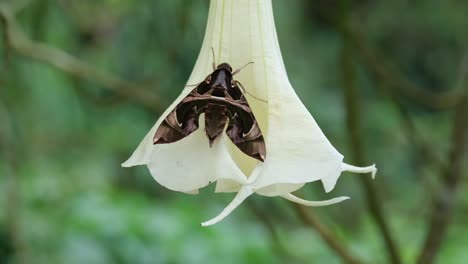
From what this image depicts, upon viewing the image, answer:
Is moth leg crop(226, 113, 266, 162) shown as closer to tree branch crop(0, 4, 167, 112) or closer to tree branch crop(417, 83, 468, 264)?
tree branch crop(417, 83, 468, 264)

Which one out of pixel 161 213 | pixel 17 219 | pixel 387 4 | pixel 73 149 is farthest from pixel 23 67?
pixel 387 4

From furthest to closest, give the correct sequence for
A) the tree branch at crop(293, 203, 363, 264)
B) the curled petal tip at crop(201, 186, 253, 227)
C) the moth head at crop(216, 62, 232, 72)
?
the tree branch at crop(293, 203, 363, 264), the moth head at crop(216, 62, 232, 72), the curled petal tip at crop(201, 186, 253, 227)

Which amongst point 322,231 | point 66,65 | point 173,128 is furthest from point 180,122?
point 66,65

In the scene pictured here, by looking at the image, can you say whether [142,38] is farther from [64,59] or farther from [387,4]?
[387,4]

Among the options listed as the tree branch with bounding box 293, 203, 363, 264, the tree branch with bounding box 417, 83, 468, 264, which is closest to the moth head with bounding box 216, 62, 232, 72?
the tree branch with bounding box 293, 203, 363, 264

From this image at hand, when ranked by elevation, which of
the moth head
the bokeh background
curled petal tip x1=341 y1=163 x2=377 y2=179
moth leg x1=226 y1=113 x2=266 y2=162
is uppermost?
the moth head

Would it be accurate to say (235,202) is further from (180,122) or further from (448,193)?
(448,193)
